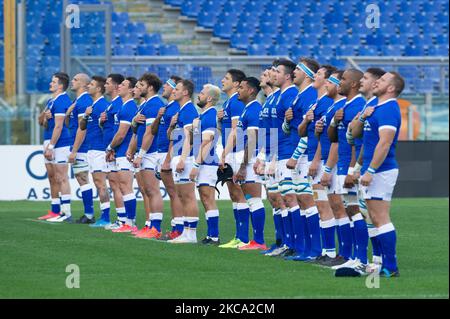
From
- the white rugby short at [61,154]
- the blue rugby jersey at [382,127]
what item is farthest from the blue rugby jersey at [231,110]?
the white rugby short at [61,154]

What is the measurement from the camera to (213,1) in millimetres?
32688

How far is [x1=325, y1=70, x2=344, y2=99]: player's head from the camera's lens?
13.0m

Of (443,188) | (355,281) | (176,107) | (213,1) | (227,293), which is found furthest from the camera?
(213,1)

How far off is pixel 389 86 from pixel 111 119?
7.77 meters

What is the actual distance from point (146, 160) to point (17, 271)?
4.84 m

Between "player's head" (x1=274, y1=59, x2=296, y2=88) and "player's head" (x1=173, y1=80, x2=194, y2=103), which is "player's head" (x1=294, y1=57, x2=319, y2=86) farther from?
"player's head" (x1=173, y1=80, x2=194, y2=103)

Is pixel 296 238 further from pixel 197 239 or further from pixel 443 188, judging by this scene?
pixel 443 188

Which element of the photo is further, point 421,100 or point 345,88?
point 421,100

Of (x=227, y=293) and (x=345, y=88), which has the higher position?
(x=345, y=88)

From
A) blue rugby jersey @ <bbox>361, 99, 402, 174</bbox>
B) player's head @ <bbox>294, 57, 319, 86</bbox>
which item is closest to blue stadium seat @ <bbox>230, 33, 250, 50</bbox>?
player's head @ <bbox>294, 57, 319, 86</bbox>

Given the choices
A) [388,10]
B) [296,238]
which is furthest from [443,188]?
[296,238]

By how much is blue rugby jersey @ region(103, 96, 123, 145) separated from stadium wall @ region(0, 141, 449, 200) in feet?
19.4

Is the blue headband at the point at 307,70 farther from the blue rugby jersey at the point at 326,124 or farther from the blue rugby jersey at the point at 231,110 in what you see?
the blue rugby jersey at the point at 231,110

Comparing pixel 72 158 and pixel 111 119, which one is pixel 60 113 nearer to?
pixel 72 158
